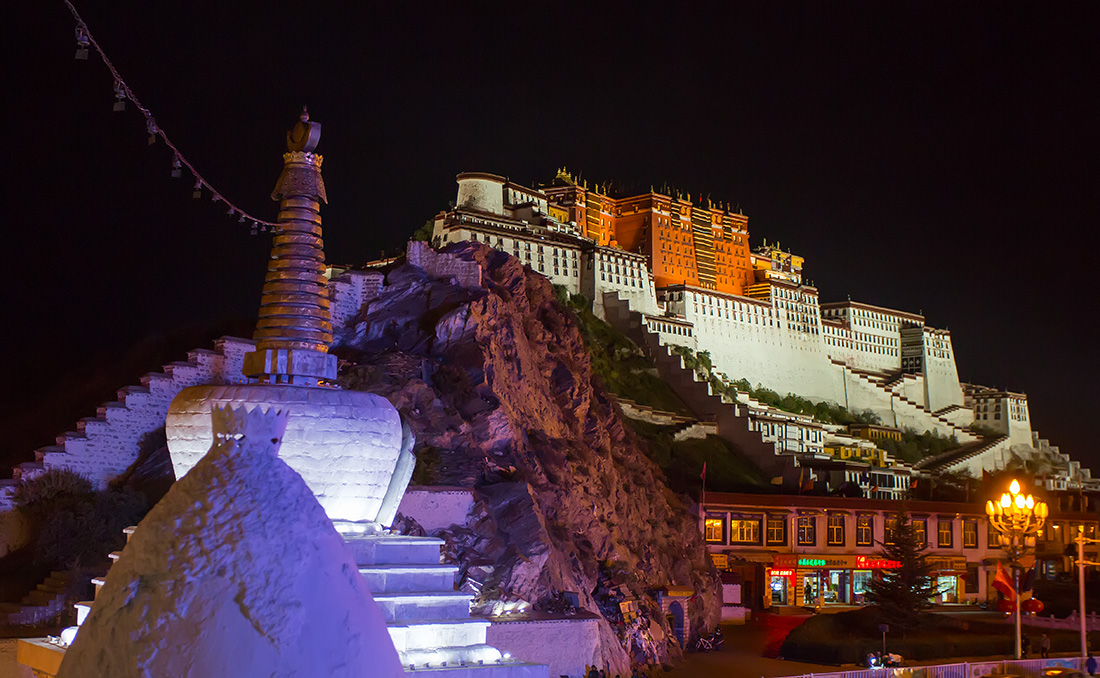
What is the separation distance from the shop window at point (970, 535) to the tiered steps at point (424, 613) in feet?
140

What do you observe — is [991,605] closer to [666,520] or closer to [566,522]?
[666,520]

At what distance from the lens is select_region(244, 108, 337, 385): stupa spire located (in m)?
18.4

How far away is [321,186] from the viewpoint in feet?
62.5

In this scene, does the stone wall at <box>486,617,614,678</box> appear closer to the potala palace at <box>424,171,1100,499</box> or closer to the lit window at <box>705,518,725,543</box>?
the lit window at <box>705,518,725,543</box>

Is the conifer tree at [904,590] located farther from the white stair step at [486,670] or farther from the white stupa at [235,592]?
the white stupa at [235,592]

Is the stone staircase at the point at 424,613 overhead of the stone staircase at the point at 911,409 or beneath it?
beneath

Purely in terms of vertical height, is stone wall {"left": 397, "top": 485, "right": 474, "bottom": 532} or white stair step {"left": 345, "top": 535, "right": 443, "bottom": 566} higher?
stone wall {"left": 397, "top": 485, "right": 474, "bottom": 532}

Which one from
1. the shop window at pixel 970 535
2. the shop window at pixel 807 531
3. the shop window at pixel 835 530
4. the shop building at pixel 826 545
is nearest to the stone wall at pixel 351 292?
the shop building at pixel 826 545

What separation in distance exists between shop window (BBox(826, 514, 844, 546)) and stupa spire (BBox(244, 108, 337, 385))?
35852mm

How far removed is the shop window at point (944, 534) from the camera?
53.1 m

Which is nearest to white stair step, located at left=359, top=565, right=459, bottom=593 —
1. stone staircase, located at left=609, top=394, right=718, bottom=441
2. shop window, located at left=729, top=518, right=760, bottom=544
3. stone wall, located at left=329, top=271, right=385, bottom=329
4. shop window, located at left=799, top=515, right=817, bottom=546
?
stone wall, located at left=329, top=271, right=385, bottom=329

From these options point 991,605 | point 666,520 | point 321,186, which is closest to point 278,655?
point 321,186

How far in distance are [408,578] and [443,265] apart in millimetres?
26706

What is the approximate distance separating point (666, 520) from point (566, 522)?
341 inches
